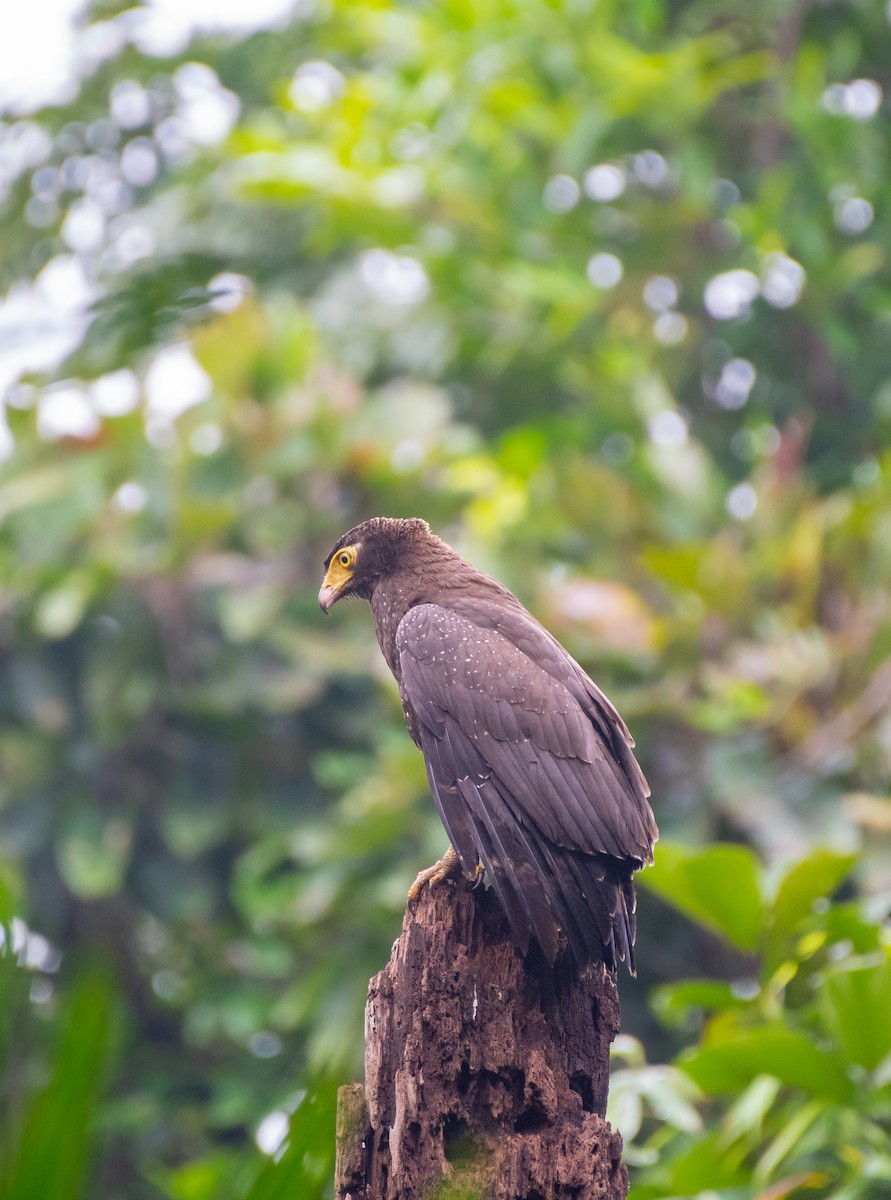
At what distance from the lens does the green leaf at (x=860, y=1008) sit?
397cm

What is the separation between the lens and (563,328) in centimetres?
823

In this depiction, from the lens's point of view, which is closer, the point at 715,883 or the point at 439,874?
the point at 439,874

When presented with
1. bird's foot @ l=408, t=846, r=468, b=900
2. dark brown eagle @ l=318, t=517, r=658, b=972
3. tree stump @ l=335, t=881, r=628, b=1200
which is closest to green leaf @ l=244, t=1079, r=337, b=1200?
tree stump @ l=335, t=881, r=628, b=1200

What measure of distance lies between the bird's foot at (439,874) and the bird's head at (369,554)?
102cm

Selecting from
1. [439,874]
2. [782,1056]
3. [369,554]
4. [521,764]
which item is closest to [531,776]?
[521,764]

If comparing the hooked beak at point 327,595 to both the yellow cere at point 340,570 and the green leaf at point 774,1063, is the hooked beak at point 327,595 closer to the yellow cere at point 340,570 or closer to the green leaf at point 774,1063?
the yellow cere at point 340,570

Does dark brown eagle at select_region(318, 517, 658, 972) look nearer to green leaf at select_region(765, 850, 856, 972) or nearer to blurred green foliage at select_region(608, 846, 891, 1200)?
blurred green foliage at select_region(608, 846, 891, 1200)

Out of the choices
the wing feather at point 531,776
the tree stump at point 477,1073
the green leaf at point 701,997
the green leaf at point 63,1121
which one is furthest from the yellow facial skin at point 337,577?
the green leaf at point 63,1121

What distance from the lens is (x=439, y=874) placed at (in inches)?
115

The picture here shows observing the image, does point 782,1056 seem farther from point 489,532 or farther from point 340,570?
point 489,532

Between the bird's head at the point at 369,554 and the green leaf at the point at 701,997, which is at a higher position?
the bird's head at the point at 369,554

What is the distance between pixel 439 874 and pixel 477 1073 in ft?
1.54

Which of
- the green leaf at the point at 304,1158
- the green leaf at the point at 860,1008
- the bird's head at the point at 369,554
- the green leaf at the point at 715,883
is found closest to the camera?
the green leaf at the point at 304,1158

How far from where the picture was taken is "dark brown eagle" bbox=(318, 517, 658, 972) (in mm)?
2859
